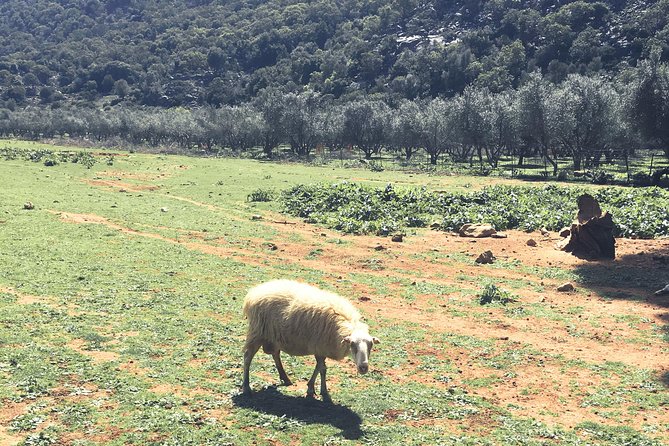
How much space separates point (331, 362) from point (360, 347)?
3.99 m

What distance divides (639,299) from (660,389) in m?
8.48

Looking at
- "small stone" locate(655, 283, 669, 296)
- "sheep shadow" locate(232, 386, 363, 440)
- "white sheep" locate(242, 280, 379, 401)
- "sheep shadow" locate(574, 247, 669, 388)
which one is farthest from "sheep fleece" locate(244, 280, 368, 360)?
"small stone" locate(655, 283, 669, 296)

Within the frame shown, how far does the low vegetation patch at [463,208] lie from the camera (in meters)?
33.4

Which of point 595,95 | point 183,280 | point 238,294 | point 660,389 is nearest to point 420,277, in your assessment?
point 238,294

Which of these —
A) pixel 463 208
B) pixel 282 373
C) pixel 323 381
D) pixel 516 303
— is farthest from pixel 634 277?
pixel 282 373

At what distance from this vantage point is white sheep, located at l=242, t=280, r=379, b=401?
12.1m

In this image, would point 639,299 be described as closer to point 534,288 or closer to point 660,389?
point 534,288

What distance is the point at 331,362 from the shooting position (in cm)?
1522

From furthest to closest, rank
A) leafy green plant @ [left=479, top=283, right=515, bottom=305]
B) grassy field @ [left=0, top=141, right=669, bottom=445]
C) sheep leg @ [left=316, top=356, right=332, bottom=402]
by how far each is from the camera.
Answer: leafy green plant @ [left=479, top=283, right=515, bottom=305] → sheep leg @ [left=316, top=356, right=332, bottom=402] → grassy field @ [left=0, top=141, right=669, bottom=445]

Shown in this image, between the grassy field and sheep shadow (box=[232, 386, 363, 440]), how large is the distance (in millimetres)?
51

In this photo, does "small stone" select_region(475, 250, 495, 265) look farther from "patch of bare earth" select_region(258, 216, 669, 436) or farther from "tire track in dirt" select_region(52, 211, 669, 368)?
"tire track in dirt" select_region(52, 211, 669, 368)

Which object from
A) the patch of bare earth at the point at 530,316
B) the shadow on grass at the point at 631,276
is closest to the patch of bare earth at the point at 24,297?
the patch of bare earth at the point at 530,316

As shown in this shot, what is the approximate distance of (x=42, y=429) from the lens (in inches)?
418

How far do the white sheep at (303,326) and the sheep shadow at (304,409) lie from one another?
0.26 meters
